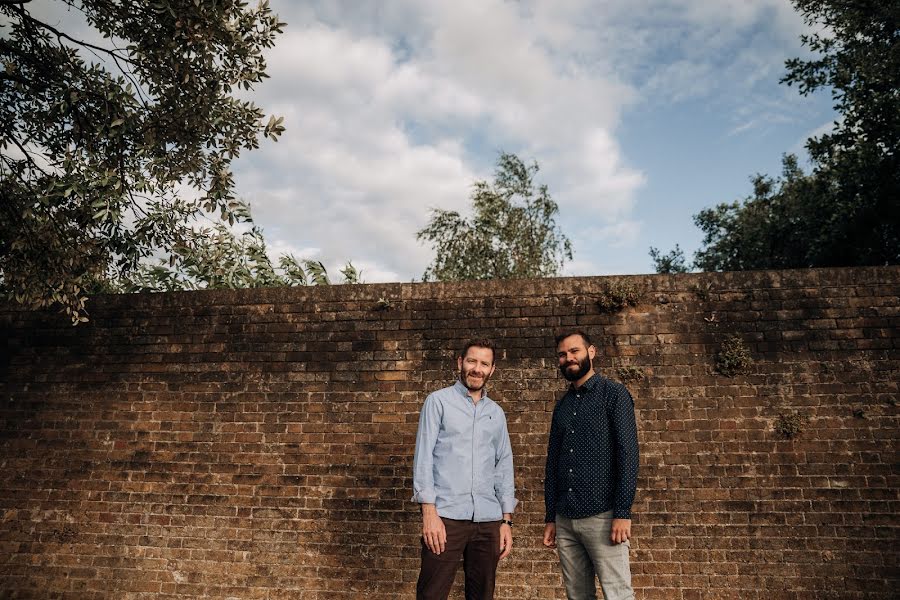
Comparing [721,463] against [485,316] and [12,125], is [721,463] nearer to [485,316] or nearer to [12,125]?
[485,316]

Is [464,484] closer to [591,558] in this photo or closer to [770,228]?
[591,558]

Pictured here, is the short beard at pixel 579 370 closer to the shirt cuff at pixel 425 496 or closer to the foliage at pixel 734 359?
the shirt cuff at pixel 425 496

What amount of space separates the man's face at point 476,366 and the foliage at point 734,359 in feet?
9.99

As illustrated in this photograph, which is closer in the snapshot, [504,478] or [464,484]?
[464,484]

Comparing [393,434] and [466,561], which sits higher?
[393,434]

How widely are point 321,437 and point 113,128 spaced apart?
12.8ft

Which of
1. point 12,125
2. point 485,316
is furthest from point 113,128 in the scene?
point 485,316

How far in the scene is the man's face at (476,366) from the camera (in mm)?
3520

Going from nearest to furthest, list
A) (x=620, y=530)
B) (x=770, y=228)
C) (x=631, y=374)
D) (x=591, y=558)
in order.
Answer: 1. (x=620, y=530)
2. (x=591, y=558)
3. (x=631, y=374)
4. (x=770, y=228)

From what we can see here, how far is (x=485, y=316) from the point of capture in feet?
19.4

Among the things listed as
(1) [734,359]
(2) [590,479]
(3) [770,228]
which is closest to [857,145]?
(3) [770,228]

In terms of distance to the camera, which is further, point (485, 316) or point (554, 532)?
point (485, 316)

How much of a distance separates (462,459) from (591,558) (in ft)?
3.10

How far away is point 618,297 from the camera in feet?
18.8
